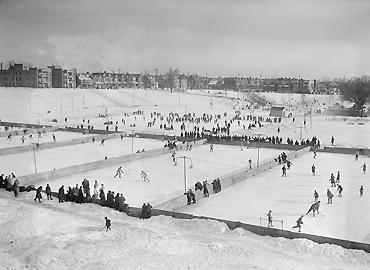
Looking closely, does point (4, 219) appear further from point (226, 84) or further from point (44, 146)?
point (226, 84)

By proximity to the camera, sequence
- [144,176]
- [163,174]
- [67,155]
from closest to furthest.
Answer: [144,176] < [163,174] < [67,155]

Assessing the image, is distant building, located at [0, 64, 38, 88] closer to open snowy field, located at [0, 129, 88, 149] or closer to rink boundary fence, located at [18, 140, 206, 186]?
open snowy field, located at [0, 129, 88, 149]

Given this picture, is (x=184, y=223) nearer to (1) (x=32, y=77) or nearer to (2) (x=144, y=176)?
(2) (x=144, y=176)

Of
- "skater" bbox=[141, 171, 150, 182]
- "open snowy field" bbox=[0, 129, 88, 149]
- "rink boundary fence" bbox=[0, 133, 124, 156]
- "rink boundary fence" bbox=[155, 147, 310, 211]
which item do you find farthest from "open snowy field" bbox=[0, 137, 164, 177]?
"rink boundary fence" bbox=[155, 147, 310, 211]

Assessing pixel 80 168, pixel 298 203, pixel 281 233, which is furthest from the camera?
pixel 80 168

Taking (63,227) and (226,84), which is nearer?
(63,227)

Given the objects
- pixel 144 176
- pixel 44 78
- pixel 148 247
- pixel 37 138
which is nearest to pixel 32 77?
pixel 44 78

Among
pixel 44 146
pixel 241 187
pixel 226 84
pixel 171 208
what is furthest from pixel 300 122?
pixel 226 84
